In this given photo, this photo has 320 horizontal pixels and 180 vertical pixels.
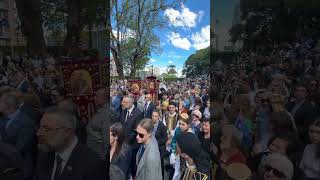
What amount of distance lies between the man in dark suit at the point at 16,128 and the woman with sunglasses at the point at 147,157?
3.45ft

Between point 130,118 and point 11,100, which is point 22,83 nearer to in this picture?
point 11,100

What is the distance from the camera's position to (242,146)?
358cm

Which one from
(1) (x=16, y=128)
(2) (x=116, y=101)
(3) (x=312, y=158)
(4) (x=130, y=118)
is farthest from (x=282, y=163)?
(2) (x=116, y=101)

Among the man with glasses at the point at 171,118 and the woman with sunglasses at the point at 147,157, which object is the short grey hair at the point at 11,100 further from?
the man with glasses at the point at 171,118

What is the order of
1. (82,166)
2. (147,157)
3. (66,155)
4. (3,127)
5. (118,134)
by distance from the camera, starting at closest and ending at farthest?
(82,166)
(66,155)
(147,157)
(118,134)
(3,127)

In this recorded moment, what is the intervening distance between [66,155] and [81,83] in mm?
1355

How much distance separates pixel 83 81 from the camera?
3.82 m

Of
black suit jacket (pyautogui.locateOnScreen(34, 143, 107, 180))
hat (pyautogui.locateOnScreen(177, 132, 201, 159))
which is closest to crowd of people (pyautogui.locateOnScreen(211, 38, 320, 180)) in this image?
hat (pyautogui.locateOnScreen(177, 132, 201, 159))

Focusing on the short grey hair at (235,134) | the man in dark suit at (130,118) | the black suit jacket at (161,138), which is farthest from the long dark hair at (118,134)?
the short grey hair at (235,134)

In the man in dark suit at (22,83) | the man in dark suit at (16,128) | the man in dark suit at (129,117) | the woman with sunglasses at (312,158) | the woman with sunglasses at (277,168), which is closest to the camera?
the woman with sunglasses at (277,168)

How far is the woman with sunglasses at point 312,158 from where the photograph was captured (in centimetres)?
316

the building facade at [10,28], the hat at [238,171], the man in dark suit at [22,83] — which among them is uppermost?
the building facade at [10,28]

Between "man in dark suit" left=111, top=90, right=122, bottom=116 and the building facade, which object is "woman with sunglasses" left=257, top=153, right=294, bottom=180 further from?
"man in dark suit" left=111, top=90, right=122, bottom=116

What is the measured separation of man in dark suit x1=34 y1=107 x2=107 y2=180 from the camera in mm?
A: 2463
